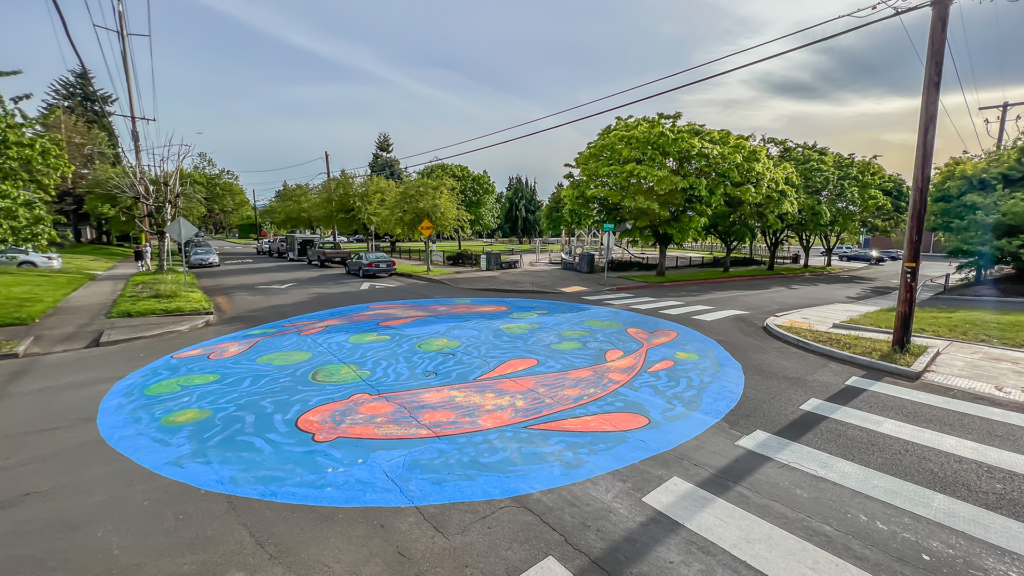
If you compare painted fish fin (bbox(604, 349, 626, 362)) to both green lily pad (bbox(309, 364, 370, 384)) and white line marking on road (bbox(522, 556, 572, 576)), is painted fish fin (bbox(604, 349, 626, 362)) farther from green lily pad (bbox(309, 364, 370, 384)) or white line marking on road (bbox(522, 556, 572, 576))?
white line marking on road (bbox(522, 556, 572, 576))

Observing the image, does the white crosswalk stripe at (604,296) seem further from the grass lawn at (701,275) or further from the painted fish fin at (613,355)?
the painted fish fin at (613,355)

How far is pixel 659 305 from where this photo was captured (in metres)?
16.7

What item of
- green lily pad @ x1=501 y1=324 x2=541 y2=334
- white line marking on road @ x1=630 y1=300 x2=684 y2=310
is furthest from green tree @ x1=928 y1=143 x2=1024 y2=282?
green lily pad @ x1=501 y1=324 x2=541 y2=334

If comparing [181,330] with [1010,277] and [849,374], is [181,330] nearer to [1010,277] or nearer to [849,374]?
[849,374]

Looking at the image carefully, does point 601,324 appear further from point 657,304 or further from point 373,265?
point 373,265

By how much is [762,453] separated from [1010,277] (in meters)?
25.4

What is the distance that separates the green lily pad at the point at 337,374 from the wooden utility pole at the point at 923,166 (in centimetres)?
1113

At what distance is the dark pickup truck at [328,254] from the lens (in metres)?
32.5

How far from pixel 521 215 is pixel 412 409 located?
68026mm

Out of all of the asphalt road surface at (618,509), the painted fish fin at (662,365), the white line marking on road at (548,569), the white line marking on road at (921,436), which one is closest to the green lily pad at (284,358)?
the asphalt road surface at (618,509)

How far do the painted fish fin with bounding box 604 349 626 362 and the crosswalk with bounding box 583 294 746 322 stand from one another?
5362 millimetres

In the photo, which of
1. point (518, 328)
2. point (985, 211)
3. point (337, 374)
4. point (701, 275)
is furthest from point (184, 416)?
point (701, 275)

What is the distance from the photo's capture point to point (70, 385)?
8.09 meters

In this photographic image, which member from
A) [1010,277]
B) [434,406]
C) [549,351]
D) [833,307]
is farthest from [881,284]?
[434,406]
